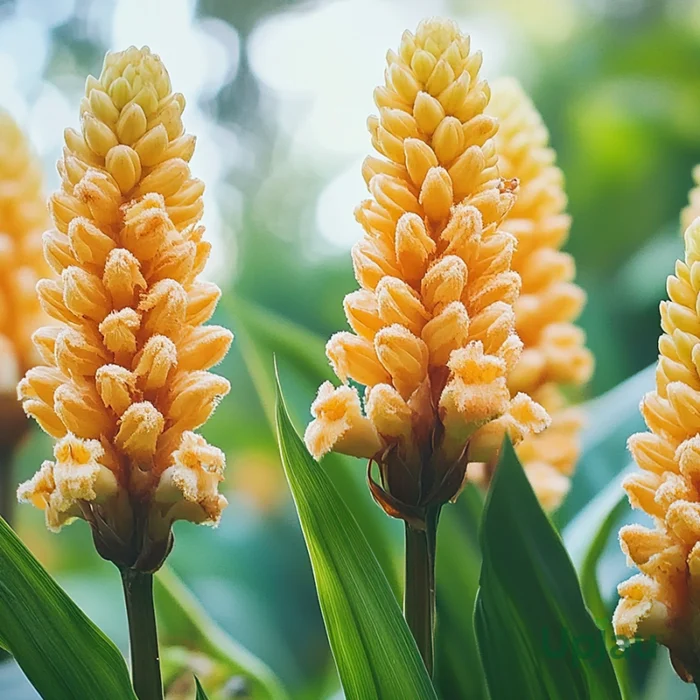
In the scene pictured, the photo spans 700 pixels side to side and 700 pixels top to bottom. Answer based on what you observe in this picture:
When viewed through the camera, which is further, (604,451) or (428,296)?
(604,451)

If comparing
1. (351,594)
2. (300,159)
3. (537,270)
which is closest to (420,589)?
(351,594)

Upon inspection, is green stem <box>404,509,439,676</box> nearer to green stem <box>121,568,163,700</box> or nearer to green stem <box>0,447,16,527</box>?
green stem <box>121,568,163,700</box>

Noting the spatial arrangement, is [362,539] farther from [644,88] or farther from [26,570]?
[644,88]

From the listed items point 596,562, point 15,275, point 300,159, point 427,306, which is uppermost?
point 300,159

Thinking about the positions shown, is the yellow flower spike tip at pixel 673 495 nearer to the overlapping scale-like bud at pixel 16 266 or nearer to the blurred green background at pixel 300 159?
the blurred green background at pixel 300 159

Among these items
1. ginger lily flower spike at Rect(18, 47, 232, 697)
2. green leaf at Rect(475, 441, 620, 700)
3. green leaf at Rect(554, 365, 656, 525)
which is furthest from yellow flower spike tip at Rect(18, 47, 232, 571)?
green leaf at Rect(554, 365, 656, 525)

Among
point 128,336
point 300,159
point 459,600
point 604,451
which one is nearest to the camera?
point 128,336

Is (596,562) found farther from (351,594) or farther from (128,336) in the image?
(128,336)

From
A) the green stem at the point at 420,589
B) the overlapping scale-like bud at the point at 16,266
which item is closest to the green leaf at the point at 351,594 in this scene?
the green stem at the point at 420,589
